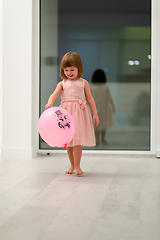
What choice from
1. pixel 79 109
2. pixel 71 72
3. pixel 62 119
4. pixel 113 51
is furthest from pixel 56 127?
pixel 113 51

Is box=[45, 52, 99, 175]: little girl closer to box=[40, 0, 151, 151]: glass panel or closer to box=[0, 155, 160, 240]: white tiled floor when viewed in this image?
box=[0, 155, 160, 240]: white tiled floor

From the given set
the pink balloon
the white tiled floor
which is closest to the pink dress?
the pink balloon

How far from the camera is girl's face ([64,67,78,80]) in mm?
2965

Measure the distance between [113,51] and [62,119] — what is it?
5.84 feet

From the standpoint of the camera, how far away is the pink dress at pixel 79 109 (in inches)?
116

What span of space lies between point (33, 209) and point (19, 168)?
1418 millimetres

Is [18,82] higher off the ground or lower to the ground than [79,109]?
higher

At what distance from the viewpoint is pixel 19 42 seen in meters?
3.98

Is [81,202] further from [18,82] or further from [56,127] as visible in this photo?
[18,82]

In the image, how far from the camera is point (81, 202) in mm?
2088

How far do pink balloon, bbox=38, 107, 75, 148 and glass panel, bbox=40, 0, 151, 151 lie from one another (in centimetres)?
151

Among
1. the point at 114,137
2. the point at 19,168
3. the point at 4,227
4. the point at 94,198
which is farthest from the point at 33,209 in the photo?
the point at 114,137

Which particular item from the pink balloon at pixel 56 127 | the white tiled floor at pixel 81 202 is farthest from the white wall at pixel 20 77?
the pink balloon at pixel 56 127

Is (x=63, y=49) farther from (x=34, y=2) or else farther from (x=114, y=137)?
(x=114, y=137)
